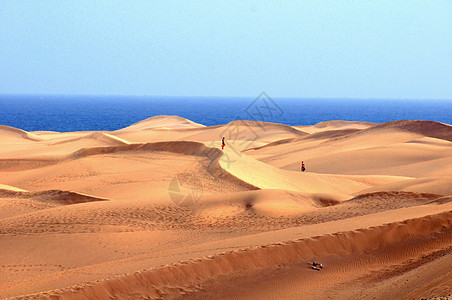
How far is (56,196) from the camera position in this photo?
704 inches

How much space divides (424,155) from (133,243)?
21.6 meters

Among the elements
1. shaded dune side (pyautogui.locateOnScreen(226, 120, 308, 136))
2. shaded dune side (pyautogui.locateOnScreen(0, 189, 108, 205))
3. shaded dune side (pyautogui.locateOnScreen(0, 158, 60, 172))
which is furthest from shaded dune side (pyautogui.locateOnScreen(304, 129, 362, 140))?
shaded dune side (pyautogui.locateOnScreen(0, 189, 108, 205))

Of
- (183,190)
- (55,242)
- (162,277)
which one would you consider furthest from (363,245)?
(183,190)

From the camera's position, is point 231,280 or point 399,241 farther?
point 399,241

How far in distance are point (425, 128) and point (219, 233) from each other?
30082 millimetres

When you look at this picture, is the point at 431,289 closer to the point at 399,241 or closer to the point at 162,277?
the point at 399,241

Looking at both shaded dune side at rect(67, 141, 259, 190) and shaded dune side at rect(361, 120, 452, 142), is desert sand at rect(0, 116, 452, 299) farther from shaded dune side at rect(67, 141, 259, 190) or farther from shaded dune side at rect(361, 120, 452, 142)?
shaded dune side at rect(361, 120, 452, 142)

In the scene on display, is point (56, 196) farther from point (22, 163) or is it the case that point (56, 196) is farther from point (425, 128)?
point (425, 128)

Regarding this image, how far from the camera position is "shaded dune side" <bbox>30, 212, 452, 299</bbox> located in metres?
8.27

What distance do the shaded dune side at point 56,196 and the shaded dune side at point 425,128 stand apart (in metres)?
27.9

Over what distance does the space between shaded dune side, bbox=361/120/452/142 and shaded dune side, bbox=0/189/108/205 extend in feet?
91.4


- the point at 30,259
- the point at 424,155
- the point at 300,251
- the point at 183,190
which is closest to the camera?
the point at 300,251

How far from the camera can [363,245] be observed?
9.85m

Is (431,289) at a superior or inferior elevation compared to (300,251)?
superior
